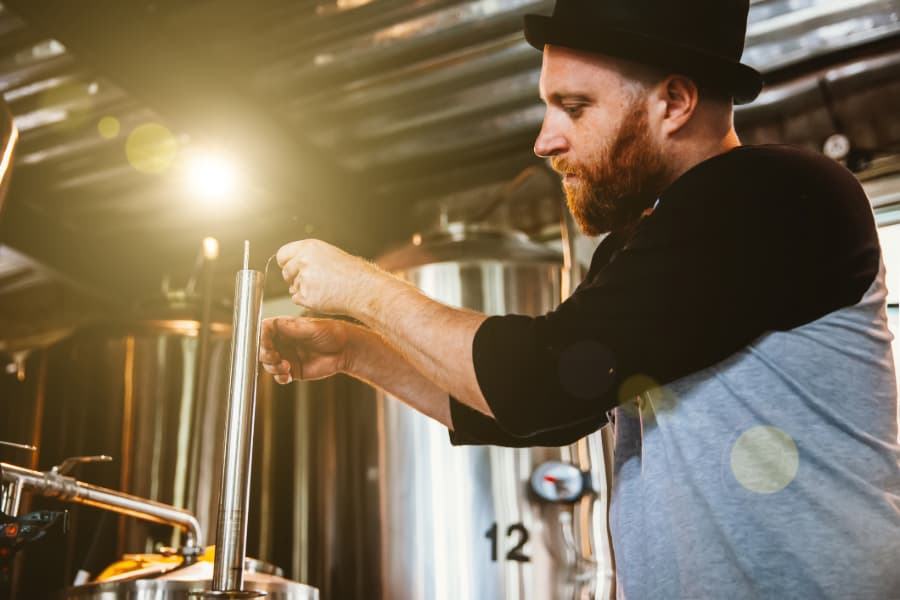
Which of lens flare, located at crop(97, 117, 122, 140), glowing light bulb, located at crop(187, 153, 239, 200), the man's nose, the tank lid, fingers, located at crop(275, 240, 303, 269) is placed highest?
lens flare, located at crop(97, 117, 122, 140)

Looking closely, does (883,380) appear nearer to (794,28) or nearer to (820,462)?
(820,462)

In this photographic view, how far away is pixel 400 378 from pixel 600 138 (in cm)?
68

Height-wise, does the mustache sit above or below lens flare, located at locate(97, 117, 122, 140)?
below

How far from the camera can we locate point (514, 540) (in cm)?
303

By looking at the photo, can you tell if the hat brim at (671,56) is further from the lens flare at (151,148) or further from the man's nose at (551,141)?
the lens flare at (151,148)

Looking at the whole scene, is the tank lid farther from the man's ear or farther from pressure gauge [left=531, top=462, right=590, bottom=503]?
the man's ear

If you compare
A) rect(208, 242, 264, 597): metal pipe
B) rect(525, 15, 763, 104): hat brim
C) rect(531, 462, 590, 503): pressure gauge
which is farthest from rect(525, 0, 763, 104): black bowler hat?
rect(531, 462, 590, 503): pressure gauge

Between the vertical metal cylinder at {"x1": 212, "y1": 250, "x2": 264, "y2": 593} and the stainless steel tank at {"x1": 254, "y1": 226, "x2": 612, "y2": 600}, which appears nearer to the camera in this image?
the vertical metal cylinder at {"x1": 212, "y1": 250, "x2": 264, "y2": 593}

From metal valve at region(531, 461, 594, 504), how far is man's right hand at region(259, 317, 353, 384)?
1.58 meters

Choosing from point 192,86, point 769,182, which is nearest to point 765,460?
point 769,182

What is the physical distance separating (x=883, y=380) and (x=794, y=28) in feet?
9.10

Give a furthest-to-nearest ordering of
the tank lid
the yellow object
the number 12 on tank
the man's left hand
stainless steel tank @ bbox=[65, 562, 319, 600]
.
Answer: the tank lid
the number 12 on tank
the yellow object
stainless steel tank @ bbox=[65, 562, 319, 600]
the man's left hand

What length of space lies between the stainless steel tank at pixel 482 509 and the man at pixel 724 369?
5.61 feet

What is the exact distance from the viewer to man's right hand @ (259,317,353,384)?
1553 mm
